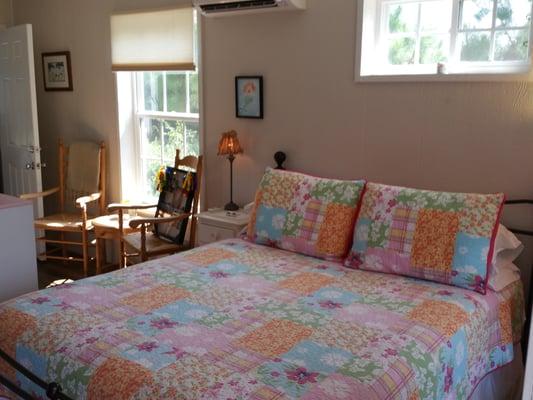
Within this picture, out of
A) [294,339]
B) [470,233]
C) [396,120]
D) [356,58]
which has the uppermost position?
[356,58]

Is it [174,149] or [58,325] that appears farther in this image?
[174,149]

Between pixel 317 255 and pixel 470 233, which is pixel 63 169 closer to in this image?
pixel 317 255

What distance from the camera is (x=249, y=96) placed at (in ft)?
11.4

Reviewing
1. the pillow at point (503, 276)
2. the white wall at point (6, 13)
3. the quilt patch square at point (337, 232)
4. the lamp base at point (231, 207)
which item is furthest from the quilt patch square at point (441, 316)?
the white wall at point (6, 13)

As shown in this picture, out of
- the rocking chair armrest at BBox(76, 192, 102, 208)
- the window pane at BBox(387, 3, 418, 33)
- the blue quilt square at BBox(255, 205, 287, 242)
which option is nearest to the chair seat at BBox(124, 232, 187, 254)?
the rocking chair armrest at BBox(76, 192, 102, 208)

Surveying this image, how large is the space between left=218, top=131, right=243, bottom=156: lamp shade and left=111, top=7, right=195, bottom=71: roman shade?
0.61m

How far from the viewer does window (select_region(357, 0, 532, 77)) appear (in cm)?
260

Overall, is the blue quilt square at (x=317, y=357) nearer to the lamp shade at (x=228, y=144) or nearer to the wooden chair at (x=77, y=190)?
the lamp shade at (x=228, y=144)

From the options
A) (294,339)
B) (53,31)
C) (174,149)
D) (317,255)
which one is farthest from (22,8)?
(294,339)

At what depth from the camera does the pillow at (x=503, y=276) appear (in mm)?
2286

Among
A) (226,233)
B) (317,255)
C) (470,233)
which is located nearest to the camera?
(470,233)

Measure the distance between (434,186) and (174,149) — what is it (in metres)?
2.09

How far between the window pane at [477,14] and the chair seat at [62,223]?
9.69 ft

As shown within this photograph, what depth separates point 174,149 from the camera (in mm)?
4160
